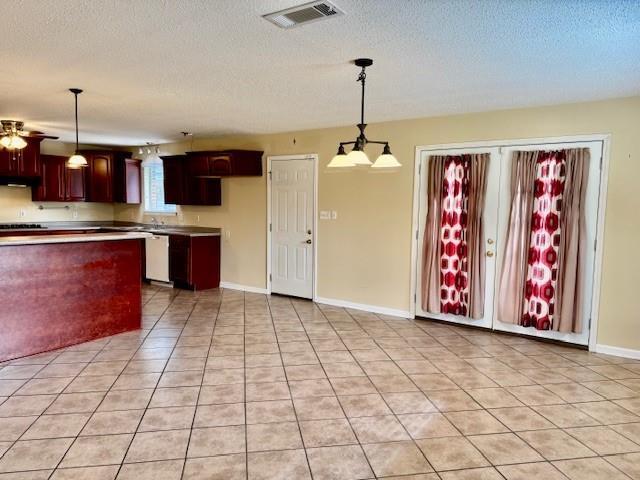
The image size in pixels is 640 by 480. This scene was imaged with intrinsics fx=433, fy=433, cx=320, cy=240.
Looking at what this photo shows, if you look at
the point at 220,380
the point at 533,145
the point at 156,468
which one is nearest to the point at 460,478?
the point at 156,468

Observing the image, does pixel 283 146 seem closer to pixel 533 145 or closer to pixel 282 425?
pixel 533 145

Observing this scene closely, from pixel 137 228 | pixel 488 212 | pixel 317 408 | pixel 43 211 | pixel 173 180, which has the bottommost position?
pixel 317 408

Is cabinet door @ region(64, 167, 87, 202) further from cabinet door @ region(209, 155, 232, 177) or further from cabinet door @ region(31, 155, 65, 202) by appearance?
cabinet door @ region(209, 155, 232, 177)

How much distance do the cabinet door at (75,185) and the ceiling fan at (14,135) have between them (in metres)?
0.68

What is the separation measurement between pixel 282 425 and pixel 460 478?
109cm

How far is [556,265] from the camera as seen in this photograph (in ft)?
14.2

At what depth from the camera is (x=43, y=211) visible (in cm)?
785

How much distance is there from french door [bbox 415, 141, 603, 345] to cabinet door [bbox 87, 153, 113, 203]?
19.5 ft

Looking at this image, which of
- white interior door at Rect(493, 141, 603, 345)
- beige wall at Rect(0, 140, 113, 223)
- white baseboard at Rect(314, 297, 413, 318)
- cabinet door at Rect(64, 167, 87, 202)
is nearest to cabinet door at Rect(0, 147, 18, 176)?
beige wall at Rect(0, 140, 113, 223)

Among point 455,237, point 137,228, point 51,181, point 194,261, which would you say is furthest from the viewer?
point 137,228

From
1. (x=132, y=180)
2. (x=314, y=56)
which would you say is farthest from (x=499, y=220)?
(x=132, y=180)

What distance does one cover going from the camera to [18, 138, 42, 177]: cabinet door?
6949 millimetres

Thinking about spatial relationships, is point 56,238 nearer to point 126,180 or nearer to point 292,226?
point 292,226

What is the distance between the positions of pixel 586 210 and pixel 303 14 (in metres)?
3.37
